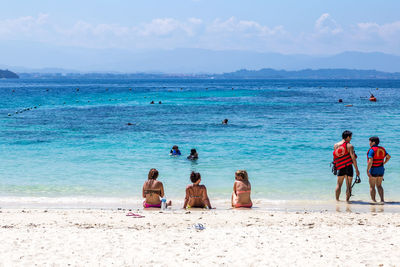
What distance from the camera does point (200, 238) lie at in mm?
8406

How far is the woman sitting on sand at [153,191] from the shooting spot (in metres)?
11.0

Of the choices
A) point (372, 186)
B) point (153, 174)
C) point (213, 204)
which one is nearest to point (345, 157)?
point (372, 186)

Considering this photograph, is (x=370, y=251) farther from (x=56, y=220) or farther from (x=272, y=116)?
(x=272, y=116)

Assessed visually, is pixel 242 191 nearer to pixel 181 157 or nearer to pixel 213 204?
pixel 213 204

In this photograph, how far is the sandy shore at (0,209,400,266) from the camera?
23.9 ft

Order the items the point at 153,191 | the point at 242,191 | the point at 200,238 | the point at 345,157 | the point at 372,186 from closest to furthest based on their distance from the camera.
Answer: the point at 200,238 → the point at 153,191 → the point at 242,191 → the point at 345,157 → the point at 372,186

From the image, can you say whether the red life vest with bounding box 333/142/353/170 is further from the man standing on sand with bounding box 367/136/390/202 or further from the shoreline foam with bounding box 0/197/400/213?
the shoreline foam with bounding box 0/197/400/213

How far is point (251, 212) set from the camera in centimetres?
1068

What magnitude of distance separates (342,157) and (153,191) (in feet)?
15.5

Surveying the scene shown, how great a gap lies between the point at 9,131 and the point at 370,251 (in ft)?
88.0

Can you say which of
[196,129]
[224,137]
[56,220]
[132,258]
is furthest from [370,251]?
[196,129]

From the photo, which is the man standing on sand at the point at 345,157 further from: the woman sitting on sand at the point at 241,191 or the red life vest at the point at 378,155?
the woman sitting on sand at the point at 241,191

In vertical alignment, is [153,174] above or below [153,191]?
above

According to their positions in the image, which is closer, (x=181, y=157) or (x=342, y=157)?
(x=342, y=157)
